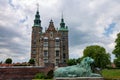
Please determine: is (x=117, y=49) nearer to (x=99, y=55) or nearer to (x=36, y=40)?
(x=99, y=55)

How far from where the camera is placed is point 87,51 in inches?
2502

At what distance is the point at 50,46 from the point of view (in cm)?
7450

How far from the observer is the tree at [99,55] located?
60.2 meters

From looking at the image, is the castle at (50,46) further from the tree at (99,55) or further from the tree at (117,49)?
the tree at (117,49)

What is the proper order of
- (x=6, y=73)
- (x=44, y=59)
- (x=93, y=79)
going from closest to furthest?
(x=93, y=79)
(x=6, y=73)
(x=44, y=59)

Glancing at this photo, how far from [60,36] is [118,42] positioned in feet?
89.4

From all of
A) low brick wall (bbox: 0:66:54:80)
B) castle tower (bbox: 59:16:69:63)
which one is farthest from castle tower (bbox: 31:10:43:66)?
low brick wall (bbox: 0:66:54:80)

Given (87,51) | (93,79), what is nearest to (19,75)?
(93,79)

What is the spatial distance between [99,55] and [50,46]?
18.8m

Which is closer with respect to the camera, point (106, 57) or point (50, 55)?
point (106, 57)

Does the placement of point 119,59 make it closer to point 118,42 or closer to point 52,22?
point 118,42

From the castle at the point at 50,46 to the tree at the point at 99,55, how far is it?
1206 cm

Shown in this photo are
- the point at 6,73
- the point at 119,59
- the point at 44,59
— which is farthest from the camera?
the point at 44,59

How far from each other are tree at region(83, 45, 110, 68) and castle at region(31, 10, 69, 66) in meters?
12.1
